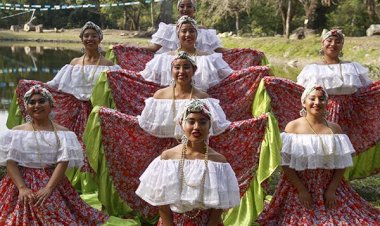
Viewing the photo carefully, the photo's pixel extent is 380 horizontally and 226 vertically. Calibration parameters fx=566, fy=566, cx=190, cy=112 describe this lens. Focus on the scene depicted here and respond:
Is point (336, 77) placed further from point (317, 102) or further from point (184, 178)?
point (184, 178)

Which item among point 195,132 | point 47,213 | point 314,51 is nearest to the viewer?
point 195,132

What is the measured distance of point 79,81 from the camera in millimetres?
6027

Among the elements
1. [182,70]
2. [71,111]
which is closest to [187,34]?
[182,70]

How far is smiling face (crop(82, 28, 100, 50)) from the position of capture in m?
6.05

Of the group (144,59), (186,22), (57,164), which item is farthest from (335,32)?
(57,164)

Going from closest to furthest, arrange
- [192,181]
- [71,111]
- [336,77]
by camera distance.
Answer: [192,181] < [336,77] < [71,111]

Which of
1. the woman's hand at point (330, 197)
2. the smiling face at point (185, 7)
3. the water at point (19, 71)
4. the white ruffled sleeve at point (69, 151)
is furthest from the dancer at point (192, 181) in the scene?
the water at point (19, 71)

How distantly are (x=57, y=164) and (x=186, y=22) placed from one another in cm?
210

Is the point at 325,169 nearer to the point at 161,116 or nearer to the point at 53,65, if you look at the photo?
the point at 161,116

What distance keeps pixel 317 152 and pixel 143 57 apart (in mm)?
3193

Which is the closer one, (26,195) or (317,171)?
→ (26,195)

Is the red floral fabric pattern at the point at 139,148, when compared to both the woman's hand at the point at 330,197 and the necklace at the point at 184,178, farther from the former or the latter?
the necklace at the point at 184,178

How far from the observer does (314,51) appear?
22578mm

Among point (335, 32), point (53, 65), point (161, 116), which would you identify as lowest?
point (53, 65)
